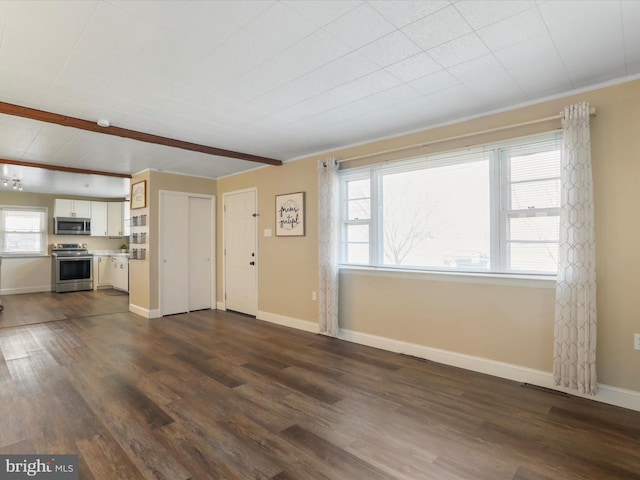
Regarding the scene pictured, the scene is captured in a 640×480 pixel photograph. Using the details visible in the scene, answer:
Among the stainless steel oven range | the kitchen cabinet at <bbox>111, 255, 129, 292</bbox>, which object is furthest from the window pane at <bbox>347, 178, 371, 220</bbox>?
the stainless steel oven range

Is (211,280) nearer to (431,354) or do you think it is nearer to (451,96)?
(431,354)

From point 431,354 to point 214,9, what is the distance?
3.48m

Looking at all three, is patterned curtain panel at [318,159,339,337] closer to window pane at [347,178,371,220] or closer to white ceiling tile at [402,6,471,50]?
window pane at [347,178,371,220]

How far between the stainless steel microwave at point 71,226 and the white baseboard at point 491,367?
7798 mm

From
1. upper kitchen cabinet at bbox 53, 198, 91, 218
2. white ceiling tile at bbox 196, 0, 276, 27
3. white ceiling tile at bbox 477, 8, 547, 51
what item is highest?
white ceiling tile at bbox 477, 8, 547, 51

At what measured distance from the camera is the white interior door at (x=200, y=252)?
611cm

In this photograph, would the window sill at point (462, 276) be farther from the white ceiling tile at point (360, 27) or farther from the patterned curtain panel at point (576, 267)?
the white ceiling tile at point (360, 27)

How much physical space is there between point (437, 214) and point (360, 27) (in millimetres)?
2191

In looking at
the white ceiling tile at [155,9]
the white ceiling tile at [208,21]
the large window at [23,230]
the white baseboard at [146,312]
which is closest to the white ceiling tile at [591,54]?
the white ceiling tile at [208,21]

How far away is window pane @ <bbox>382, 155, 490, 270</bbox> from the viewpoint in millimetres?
3379

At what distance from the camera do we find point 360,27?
1.96m

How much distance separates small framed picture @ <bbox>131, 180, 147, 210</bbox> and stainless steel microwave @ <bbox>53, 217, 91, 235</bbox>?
380 cm

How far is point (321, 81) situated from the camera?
2.62 meters

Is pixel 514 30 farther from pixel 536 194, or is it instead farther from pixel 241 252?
pixel 241 252
